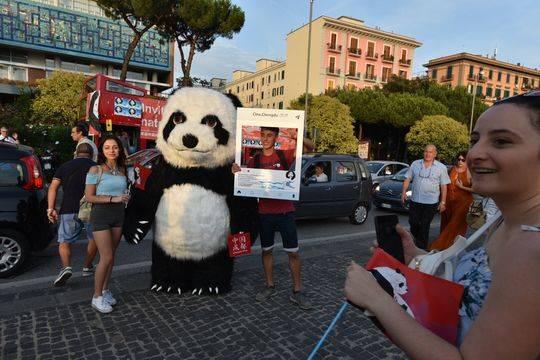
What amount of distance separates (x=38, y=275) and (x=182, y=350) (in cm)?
285

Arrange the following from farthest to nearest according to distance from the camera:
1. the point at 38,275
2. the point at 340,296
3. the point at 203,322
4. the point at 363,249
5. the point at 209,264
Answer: the point at 363,249
the point at 38,275
the point at 340,296
the point at 209,264
the point at 203,322

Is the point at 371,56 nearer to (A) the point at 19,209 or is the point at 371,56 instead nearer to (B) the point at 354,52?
(B) the point at 354,52

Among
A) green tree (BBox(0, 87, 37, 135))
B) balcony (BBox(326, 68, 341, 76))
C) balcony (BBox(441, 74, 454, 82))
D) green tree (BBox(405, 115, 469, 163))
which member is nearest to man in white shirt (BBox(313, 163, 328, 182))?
green tree (BBox(0, 87, 37, 135))

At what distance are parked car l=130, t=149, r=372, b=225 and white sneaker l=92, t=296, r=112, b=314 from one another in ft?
14.6

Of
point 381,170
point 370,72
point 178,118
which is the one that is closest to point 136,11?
point 381,170

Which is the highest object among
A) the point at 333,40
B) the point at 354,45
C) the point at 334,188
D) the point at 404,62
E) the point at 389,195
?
the point at 333,40

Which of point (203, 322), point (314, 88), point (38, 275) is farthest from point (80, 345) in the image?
point (314, 88)

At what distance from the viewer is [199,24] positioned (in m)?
22.2

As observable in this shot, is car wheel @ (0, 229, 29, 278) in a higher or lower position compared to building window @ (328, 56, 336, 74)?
lower

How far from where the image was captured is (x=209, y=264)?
13.4ft

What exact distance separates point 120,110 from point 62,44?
1433 inches

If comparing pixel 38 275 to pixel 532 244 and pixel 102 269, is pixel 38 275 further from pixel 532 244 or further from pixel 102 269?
pixel 532 244

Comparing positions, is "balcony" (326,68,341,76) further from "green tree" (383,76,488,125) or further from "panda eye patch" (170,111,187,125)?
"panda eye patch" (170,111,187,125)

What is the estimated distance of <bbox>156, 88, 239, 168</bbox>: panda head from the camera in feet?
12.4
